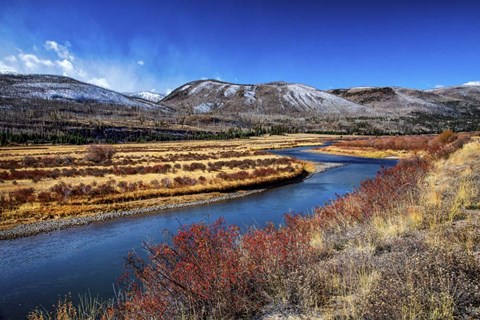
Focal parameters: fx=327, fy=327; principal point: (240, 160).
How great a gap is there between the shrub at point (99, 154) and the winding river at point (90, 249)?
3000 cm

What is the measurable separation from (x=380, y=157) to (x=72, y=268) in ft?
198

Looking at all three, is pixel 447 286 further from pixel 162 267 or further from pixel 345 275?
pixel 162 267

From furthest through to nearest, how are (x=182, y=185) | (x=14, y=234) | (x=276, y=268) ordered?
(x=182, y=185)
(x=14, y=234)
(x=276, y=268)

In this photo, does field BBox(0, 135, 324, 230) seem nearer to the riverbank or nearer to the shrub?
the shrub

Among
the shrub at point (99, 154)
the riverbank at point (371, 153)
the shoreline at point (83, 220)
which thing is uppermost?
the shrub at point (99, 154)

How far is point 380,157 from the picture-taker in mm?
63281

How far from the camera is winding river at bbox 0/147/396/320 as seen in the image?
1178cm

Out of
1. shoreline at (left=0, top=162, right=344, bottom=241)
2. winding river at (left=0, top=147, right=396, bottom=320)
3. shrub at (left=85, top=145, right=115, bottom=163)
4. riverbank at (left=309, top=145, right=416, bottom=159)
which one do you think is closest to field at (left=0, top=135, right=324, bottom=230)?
shoreline at (left=0, top=162, right=344, bottom=241)

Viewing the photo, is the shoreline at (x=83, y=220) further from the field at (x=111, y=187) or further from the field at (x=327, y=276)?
the field at (x=327, y=276)

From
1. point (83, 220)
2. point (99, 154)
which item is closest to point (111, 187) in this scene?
point (83, 220)

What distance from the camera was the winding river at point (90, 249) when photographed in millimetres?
11781

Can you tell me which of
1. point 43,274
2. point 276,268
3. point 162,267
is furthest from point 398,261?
point 43,274

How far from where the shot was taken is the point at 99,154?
5012 cm

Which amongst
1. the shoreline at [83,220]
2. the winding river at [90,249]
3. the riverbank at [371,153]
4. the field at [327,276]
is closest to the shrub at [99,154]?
the shoreline at [83,220]
